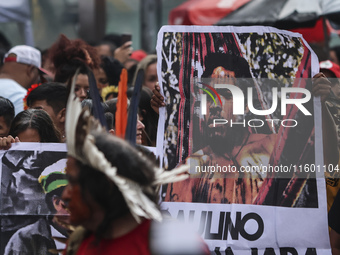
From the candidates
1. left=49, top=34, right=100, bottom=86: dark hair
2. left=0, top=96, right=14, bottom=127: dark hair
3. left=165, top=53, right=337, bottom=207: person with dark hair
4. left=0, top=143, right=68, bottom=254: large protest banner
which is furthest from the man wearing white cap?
left=165, top=53, right=337, bottom=207: person with dark hair

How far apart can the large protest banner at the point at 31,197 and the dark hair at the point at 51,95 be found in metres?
1.33

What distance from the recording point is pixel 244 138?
3.53 metres

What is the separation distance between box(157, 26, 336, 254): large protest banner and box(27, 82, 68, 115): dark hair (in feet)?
5.05

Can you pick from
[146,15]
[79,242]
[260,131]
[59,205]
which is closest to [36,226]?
[59,205]

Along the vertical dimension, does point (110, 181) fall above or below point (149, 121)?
below

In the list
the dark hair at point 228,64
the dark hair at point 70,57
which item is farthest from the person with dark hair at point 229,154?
the dark hair at point 70,57

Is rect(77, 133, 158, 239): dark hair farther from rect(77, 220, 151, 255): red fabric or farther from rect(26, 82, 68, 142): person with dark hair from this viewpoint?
rect(26, 82, 68, 142): person with dark hair

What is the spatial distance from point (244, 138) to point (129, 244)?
1373mm

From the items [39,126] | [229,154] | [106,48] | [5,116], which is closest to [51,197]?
[39,126]

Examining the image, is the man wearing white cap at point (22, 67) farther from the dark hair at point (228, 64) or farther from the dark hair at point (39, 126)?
the dark hair at point (228, 64)

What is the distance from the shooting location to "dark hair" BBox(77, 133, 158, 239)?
90.7 inches

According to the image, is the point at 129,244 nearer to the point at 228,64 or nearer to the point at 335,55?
the point at 228,64

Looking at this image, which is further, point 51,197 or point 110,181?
point 51,197

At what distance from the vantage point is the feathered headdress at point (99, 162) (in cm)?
227
